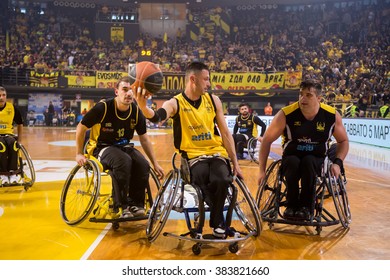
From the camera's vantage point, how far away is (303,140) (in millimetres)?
3836

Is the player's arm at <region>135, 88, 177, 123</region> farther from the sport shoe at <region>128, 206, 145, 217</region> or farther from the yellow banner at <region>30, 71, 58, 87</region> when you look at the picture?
the yellow banner at <region>30, 71, 58, 87</region>

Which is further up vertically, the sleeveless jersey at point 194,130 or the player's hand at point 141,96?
the player's hand at point 141,96

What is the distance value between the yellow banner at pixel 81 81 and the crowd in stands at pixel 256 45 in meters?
0.45

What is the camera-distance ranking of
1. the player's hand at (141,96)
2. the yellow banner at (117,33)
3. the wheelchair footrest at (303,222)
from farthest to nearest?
the yellow banner at (117,33) → the wheelchair footrest at (303,222) → the player's hand at (141,96)

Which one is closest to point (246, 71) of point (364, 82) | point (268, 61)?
point (268, 61)

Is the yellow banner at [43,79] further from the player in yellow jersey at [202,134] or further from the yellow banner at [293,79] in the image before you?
the player in yellow jersey at [202,134]

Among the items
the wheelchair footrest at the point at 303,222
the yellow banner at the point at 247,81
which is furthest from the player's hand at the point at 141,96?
the yellow banner at the point at 247,81

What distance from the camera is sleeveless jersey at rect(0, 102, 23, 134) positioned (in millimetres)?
5820

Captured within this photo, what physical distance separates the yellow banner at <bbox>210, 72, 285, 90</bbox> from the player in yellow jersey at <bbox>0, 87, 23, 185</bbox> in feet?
55.4

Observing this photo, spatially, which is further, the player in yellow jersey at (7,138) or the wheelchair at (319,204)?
the player in yellow jersey at (7,138)

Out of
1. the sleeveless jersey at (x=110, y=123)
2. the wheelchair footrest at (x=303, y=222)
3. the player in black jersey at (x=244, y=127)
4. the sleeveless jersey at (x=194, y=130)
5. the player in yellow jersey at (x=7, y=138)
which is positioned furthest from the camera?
the player in black jersey at (x=244, y=127)

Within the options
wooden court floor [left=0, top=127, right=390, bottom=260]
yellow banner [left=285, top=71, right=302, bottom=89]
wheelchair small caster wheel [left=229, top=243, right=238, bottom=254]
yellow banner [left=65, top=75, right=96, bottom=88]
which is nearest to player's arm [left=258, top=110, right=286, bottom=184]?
wooden court floor [left=0, top=127, right=390, bottom=260]

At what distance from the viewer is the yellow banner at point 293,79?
69.6 feet
